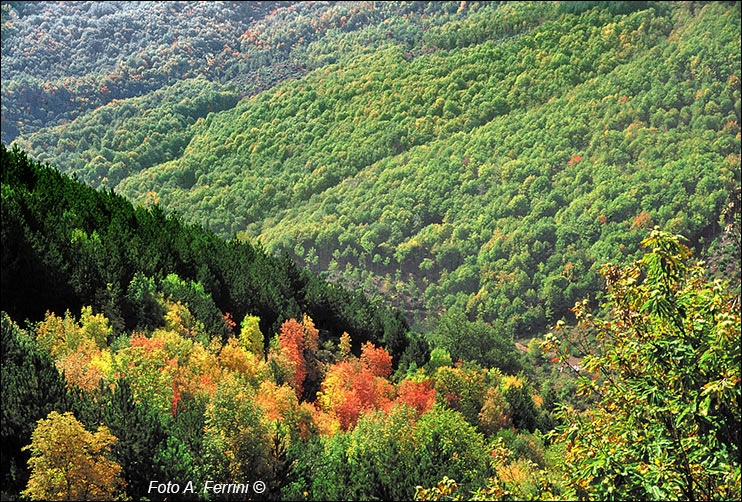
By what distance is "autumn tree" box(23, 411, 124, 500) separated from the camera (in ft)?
56.0

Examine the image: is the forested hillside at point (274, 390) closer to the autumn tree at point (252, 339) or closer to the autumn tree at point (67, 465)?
the autumn tree at point (67, 465)

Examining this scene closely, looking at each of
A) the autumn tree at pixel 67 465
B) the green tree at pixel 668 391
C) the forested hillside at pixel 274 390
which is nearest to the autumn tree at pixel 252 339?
the forested hillside at pixel 274 390

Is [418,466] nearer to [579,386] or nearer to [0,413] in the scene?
[579,386]

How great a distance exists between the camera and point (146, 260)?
41.5 meters

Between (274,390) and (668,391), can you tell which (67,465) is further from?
(668,391)

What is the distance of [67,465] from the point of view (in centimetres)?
1730

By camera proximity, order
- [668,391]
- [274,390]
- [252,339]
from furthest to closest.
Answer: [252,339] < [274,390] < [668,391]

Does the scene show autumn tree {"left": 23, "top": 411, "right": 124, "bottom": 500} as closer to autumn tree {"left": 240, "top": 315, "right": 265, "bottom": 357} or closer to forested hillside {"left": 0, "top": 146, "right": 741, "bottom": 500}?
forested hillside {"left": 0, "top": 146, "right": 741, "bottom": 500}

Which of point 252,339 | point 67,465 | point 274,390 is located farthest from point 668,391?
point 252,339

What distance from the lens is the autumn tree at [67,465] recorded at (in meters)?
17.1

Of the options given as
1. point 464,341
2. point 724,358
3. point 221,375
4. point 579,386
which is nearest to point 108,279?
point 221,375

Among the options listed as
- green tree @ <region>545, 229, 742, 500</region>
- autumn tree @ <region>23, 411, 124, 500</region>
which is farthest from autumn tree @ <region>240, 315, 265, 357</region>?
green tree @ <region>545, 229, 742, 500</region>

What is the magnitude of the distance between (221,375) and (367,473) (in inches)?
388

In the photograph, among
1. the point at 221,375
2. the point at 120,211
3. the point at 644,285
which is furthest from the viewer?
the point at 120,211
